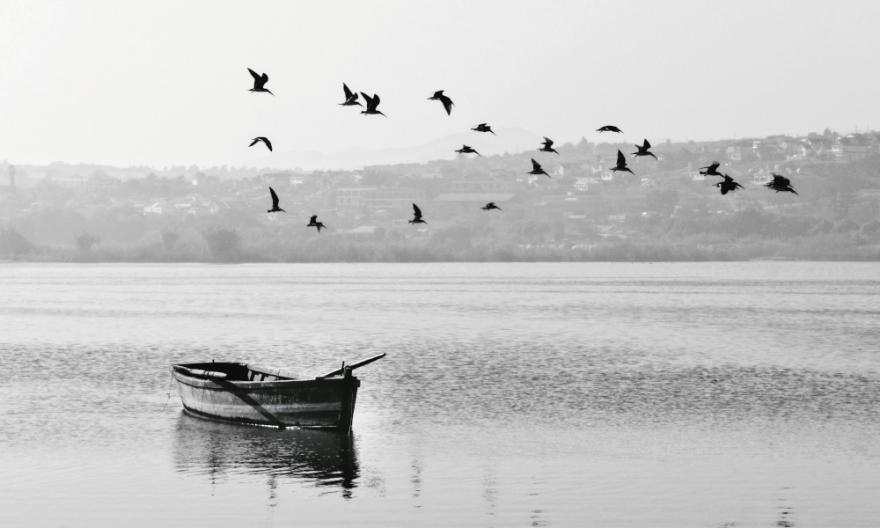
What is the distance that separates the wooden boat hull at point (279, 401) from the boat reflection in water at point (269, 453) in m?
0.25

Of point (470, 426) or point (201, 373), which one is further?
point (201, 373)

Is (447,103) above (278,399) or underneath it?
above

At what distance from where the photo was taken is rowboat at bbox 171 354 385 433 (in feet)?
113

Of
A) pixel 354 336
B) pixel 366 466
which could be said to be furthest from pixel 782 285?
pixel 366 466

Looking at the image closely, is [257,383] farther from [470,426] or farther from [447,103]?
[447,103]

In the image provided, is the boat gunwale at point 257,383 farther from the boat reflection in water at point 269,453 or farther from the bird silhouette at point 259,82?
the bird silhouette at point 259,82

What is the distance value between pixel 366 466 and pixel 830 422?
43.3ft

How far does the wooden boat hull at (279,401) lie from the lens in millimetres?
34562

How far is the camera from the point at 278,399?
35.3m

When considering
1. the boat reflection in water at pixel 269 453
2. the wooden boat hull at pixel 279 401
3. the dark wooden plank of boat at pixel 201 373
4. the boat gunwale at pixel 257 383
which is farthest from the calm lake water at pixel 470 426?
the dark wooden plank of boat at pixel 201 373

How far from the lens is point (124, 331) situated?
72562 millimetres

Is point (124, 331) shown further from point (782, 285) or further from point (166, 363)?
point (782, 285)

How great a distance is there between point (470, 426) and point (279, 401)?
487 centimetres

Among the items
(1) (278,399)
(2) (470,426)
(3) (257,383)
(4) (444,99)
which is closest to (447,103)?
(4) (444,99)
